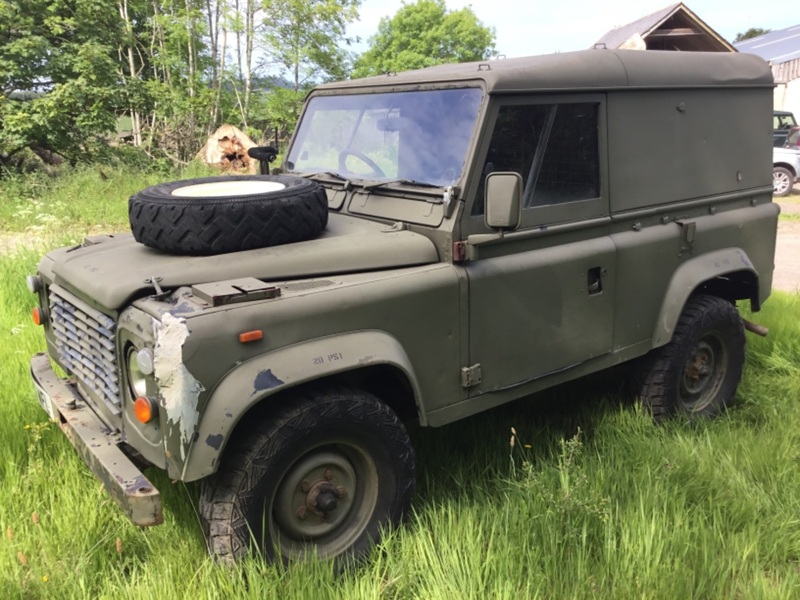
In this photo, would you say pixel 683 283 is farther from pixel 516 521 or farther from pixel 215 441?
pixel 215 441

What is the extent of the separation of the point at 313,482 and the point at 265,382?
0.57 metres

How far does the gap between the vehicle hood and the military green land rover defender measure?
0.04ft

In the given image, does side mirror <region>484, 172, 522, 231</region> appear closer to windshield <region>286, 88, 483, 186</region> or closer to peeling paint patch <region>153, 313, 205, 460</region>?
windshield <region>286, 88, 483, 186</region>

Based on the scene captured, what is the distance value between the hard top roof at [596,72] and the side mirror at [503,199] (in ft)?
1.68

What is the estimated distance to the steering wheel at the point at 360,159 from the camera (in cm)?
360

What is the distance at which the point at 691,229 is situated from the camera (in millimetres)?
3953

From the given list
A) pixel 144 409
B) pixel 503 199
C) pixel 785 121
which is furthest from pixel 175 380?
pixel 785 121

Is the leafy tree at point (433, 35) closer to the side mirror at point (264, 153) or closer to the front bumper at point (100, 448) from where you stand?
the side mirror at point (264, 153)

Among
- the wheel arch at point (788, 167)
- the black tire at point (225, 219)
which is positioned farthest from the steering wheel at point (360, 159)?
the wheel arch at point (788, 167)

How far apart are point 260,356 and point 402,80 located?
1.79 m

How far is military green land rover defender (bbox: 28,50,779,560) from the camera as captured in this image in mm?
2510

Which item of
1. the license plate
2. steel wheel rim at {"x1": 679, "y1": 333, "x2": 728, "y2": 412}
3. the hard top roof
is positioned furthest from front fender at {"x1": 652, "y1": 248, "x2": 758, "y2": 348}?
the license plate

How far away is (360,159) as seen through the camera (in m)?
3.74

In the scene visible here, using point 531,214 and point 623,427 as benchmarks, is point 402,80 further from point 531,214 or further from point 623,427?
point 623,427
